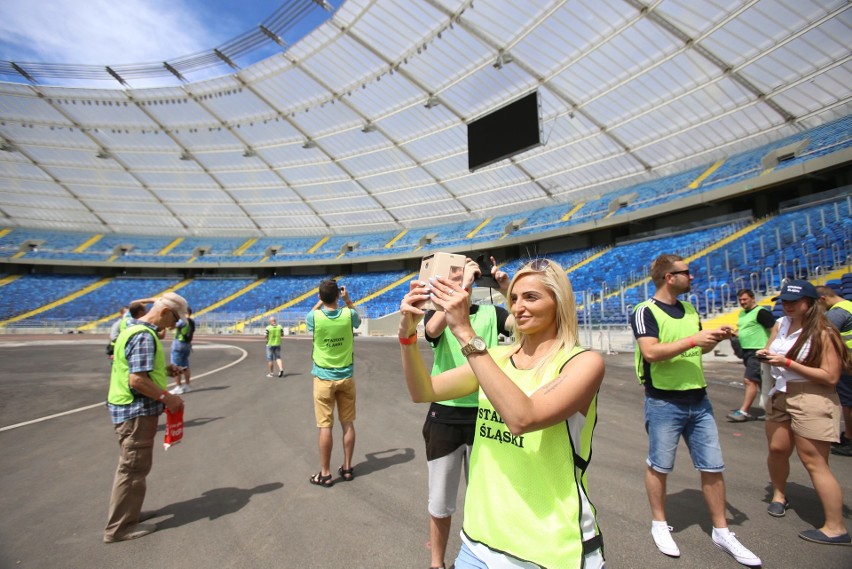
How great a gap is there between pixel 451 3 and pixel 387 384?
1679 centimetres

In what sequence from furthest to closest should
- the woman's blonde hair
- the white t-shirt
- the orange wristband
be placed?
the white t-shirt, the orange wristband, the woman's blonde hair

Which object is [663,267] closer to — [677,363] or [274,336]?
[677,363]

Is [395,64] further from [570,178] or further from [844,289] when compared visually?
[844,289]

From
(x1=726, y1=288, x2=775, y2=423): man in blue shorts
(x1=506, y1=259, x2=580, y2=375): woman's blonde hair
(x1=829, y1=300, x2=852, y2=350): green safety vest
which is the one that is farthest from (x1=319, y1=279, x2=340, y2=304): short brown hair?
(x1=726, y1=288, x2=775, y2=423): man in blue shorts

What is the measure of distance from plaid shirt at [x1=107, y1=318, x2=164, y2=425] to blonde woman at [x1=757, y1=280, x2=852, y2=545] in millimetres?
4557

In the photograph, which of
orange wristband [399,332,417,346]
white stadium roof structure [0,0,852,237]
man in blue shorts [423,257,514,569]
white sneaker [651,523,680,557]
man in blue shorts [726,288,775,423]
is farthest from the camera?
white stadium roof structure [0,0,852,237]

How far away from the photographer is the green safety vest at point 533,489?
1357 millimetres

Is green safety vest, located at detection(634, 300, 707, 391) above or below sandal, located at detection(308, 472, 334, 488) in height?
above

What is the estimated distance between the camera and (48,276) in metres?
43.1

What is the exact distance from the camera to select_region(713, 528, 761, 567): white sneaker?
2.63 meters

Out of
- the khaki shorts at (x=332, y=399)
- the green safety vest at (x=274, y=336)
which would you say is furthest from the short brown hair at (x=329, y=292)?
the green safety vest at (x=274, y=336)

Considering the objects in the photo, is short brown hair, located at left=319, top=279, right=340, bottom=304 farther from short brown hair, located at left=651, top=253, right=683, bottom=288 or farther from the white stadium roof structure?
the white stadium roof structure

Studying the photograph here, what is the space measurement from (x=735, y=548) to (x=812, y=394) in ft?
4.12

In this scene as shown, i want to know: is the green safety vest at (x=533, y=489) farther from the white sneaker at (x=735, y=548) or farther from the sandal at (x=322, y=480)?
the sandal at (x=322, y=480)
